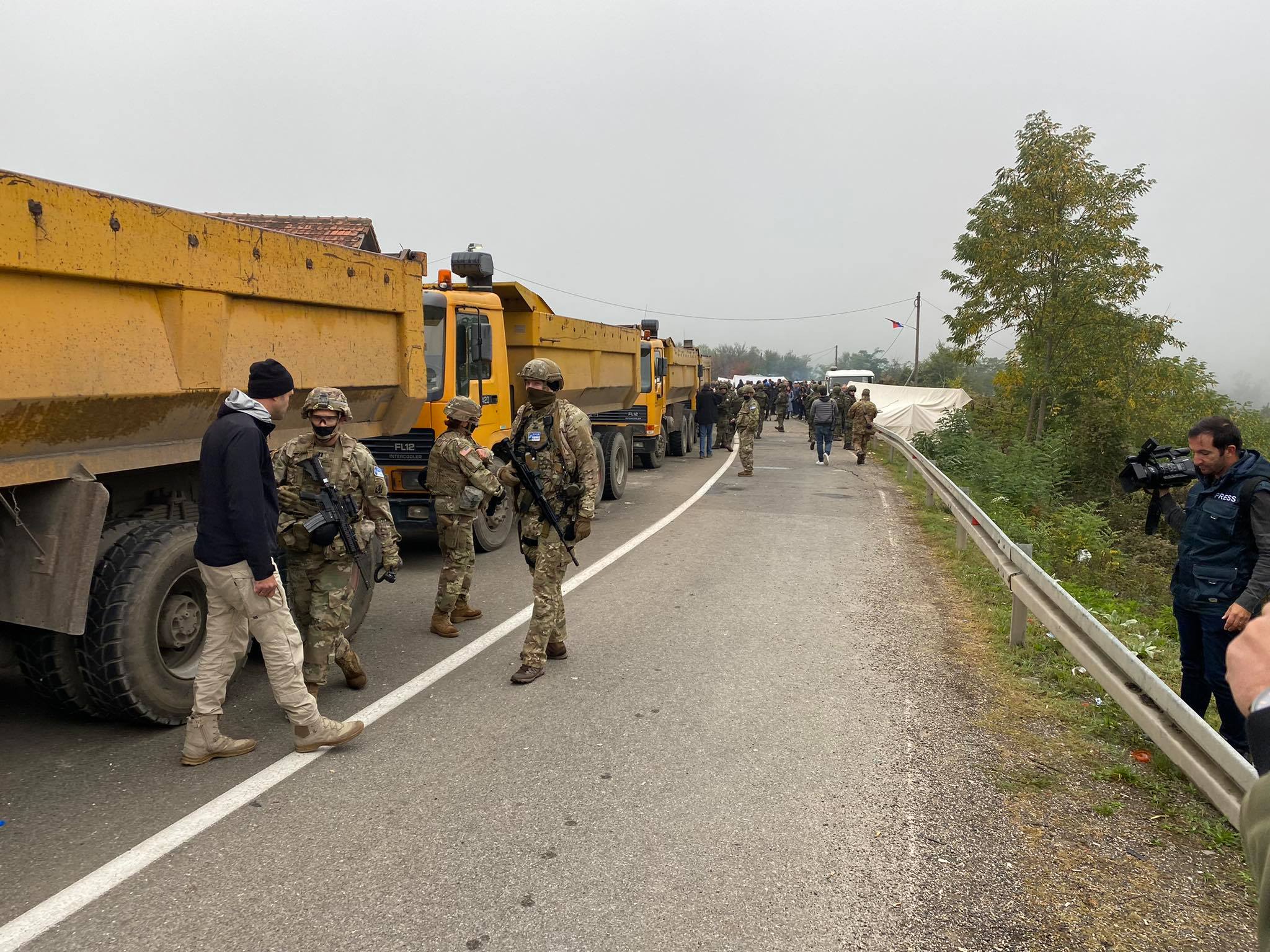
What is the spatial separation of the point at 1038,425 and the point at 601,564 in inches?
684

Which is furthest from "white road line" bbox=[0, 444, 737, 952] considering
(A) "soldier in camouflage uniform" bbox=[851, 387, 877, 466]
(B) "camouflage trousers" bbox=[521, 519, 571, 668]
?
(A) "soldier in camouflage uniform" bbox=[851, 387, 877, 466]

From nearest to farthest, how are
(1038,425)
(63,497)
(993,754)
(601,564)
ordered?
(63,497) → (993,754) → (601,564) → (1038,425)

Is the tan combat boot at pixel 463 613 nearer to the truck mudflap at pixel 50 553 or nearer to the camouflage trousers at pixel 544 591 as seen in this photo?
the camouflage trousers at pixel 544 591

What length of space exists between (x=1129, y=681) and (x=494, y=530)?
238 inches

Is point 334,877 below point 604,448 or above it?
below

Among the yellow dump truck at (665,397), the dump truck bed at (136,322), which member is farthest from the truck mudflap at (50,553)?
the yellow dump truck at (665,397)

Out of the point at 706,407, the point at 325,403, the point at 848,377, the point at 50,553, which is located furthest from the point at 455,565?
the point at 848,377

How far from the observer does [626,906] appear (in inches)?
114

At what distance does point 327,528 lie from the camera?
4375 millimetres

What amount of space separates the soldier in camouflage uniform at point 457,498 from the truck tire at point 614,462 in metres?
5.94

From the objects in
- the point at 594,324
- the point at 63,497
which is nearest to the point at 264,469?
the point at 63,497

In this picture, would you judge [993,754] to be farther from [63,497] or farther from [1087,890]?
[63,497]

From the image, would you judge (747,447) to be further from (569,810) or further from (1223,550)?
(569,810)

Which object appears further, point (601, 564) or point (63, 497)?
point (601, 564)
